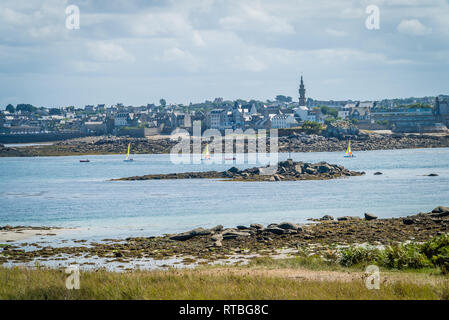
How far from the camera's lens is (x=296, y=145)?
14075 cm

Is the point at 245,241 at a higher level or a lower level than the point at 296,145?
higher

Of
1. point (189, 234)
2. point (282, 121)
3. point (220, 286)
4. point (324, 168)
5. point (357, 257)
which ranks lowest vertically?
point (324, 168)

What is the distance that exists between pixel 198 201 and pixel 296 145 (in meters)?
93.4

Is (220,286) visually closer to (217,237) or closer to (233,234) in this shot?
(217,237)

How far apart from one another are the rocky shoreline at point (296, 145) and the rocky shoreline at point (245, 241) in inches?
4097

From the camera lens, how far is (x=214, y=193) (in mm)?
55969

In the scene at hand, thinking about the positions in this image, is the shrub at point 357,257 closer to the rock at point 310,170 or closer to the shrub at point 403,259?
the shrub at point 403,259

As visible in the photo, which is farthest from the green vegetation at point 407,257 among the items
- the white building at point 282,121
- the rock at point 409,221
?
the white building at point 282,121

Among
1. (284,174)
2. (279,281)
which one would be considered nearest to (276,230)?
(279,281)

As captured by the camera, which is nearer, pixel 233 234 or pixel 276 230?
pixel 233 234

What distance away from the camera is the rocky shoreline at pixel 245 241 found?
85.7 feet

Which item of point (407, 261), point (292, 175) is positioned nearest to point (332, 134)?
point (292, 175)

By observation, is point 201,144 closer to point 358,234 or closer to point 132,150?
point 132,150
